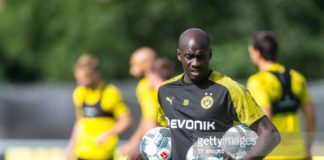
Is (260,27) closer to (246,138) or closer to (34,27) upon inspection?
(34,27)

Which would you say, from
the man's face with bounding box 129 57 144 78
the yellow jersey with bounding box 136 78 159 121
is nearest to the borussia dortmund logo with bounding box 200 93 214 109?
the yellow jersey with bounding box 136 78 159 121

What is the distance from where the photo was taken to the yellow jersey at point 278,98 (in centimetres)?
849

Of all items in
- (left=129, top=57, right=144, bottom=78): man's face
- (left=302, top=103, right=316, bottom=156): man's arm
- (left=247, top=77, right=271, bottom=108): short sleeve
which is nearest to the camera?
(left=247, top=77, right=271, bottom=108): short sleeve

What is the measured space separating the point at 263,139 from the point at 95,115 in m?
5.63

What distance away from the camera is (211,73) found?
6457mm

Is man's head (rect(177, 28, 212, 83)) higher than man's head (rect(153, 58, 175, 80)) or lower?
higher

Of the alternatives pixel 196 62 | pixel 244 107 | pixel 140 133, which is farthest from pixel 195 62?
pixel 140 133

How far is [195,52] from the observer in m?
6.23

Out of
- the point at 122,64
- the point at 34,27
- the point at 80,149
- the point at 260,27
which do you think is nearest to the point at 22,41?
the point at 34,27

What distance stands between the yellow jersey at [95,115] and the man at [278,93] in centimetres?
298

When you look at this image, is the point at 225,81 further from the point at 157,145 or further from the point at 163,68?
the point at 163,68

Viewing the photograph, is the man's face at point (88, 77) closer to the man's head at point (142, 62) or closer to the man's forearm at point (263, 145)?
the man's head at point (142, 62)

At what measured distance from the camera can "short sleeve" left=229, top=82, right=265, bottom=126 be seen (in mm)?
6160

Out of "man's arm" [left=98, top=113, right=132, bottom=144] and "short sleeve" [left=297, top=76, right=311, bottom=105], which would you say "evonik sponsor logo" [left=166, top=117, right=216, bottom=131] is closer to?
"short sleeve" [left=297, top=76, right=311, bottom=105]
